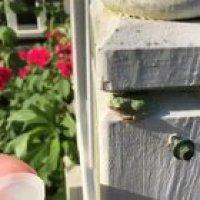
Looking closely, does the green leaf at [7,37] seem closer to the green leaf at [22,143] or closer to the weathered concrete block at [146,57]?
the green leaf at [22,143]

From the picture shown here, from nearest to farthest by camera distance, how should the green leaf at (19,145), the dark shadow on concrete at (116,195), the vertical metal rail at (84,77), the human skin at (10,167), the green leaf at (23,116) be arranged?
the dark shadow on concrete at (116,195)
the human skin at (10,167)
the vertical metal rail at (84,77)
the green leaf at (19,145)
the green leaf at (23,116)

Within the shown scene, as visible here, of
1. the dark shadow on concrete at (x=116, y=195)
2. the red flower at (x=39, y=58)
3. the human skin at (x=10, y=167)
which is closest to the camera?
the dark shadow on concrete at (x=116, y=195)

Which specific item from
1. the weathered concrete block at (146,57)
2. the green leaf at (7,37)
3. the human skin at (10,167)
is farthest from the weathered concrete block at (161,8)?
the green leaf at (7,37)

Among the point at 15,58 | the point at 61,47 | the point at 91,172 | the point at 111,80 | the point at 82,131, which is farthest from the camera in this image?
the point at 15,58

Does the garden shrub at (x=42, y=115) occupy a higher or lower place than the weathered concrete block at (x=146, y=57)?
lower

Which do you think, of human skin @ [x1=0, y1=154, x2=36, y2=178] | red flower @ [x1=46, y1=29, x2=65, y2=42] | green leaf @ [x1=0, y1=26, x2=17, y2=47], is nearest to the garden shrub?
red flower @ [x1=46, y1=29, x2=65, y2=42]

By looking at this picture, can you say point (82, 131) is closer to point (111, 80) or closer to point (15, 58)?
point (111, 80)

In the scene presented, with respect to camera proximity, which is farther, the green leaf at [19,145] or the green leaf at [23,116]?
the green leaf at [23,116]

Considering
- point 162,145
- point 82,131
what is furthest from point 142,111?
point 82,131
